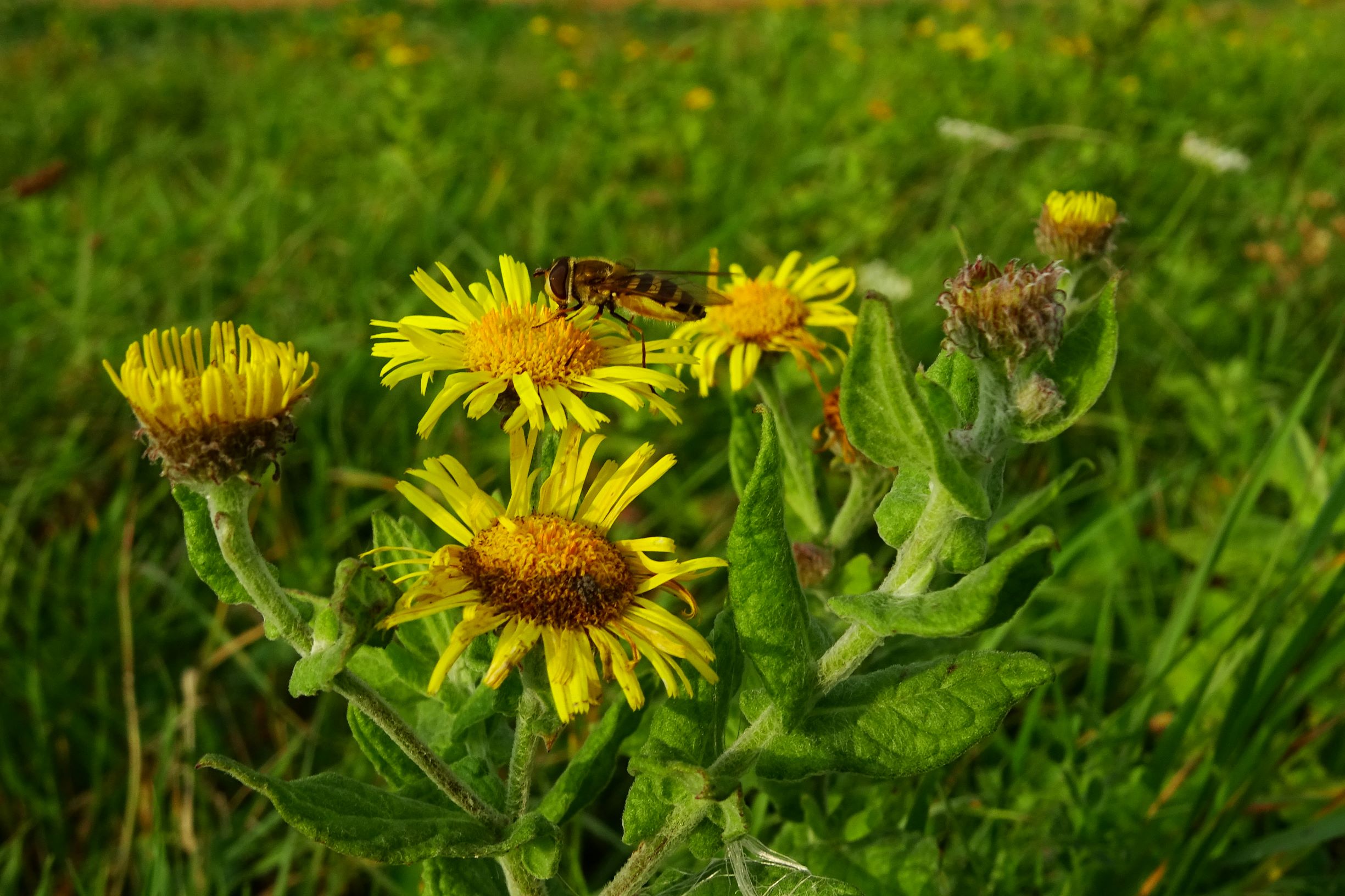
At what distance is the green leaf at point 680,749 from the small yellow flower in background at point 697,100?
18.7 feet

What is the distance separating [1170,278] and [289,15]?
22.1m

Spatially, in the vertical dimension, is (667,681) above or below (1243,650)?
above

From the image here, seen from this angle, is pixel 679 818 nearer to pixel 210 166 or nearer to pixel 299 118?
pixel 299 118

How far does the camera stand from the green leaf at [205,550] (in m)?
1.47

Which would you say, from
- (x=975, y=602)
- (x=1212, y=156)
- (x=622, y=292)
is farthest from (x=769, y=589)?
(x=1212, y=156)

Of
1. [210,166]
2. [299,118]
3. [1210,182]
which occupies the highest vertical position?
[1210,182]

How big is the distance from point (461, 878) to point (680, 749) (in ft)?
1.49

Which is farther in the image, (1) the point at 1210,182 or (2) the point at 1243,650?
(1) the point at 1210,182

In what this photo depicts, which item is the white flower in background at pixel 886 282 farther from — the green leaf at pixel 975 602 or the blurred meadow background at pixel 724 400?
the green leaf at pixel 975 602

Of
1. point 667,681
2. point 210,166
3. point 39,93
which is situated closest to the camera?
point 667,681

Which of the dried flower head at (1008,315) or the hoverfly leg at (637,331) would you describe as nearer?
the dried flower head at (1008,315)

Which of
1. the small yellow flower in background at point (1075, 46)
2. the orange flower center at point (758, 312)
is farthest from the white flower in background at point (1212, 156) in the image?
the orange flower center at point (758, 312)

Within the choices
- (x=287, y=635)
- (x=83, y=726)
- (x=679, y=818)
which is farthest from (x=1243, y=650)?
(x=83, y=726)

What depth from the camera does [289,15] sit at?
22062 mm
